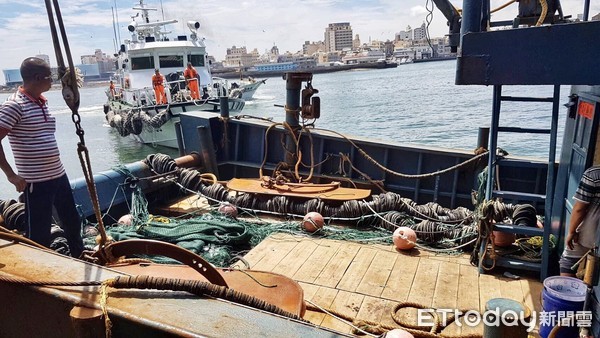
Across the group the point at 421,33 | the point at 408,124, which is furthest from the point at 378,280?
the point at 421,33

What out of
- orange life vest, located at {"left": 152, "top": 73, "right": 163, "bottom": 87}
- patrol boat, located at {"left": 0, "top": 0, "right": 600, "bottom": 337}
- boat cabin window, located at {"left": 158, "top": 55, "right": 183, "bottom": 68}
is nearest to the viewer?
patrol boat, located at {"left": 0, "top": 0, "right": 600, "bottom": 337}

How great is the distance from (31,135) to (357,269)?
3.06m

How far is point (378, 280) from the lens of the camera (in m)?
4.04

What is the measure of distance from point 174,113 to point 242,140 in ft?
32.1

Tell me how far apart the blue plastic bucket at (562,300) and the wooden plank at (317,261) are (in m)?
1.93

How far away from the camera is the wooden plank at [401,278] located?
12.4 feet

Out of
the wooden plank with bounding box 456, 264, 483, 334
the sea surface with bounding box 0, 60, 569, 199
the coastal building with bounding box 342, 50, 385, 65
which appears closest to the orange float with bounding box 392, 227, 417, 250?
the wooden plank with bounding box 456, 264, 483, 334

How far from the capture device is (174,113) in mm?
16797

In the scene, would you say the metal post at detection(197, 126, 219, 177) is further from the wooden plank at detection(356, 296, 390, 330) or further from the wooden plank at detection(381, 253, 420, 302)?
the wooden plank at detection(356, 296, 390, 330)

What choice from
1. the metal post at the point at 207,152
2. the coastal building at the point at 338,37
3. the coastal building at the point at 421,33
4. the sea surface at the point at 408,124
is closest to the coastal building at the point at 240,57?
the coastal building at the point at 338,37

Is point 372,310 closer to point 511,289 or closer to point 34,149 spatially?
point 511,289

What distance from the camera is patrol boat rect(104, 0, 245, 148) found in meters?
17.0

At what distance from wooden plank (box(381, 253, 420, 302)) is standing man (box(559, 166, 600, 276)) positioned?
1.34 m

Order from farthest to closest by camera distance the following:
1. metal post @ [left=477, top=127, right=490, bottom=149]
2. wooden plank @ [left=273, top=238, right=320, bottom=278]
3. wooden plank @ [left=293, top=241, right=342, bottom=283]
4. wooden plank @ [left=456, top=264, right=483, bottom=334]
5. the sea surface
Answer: the sea surface < metal post @ [left=477, top=127, right=490, bottom=149] < wooden plank @ [left=273, top=238, right=320, bottom=278] < wooden plank @ [left=293, top=241, right=342, bottom=283] < wooden plank @ [left=456, top=264, right=483, bottom=334]
